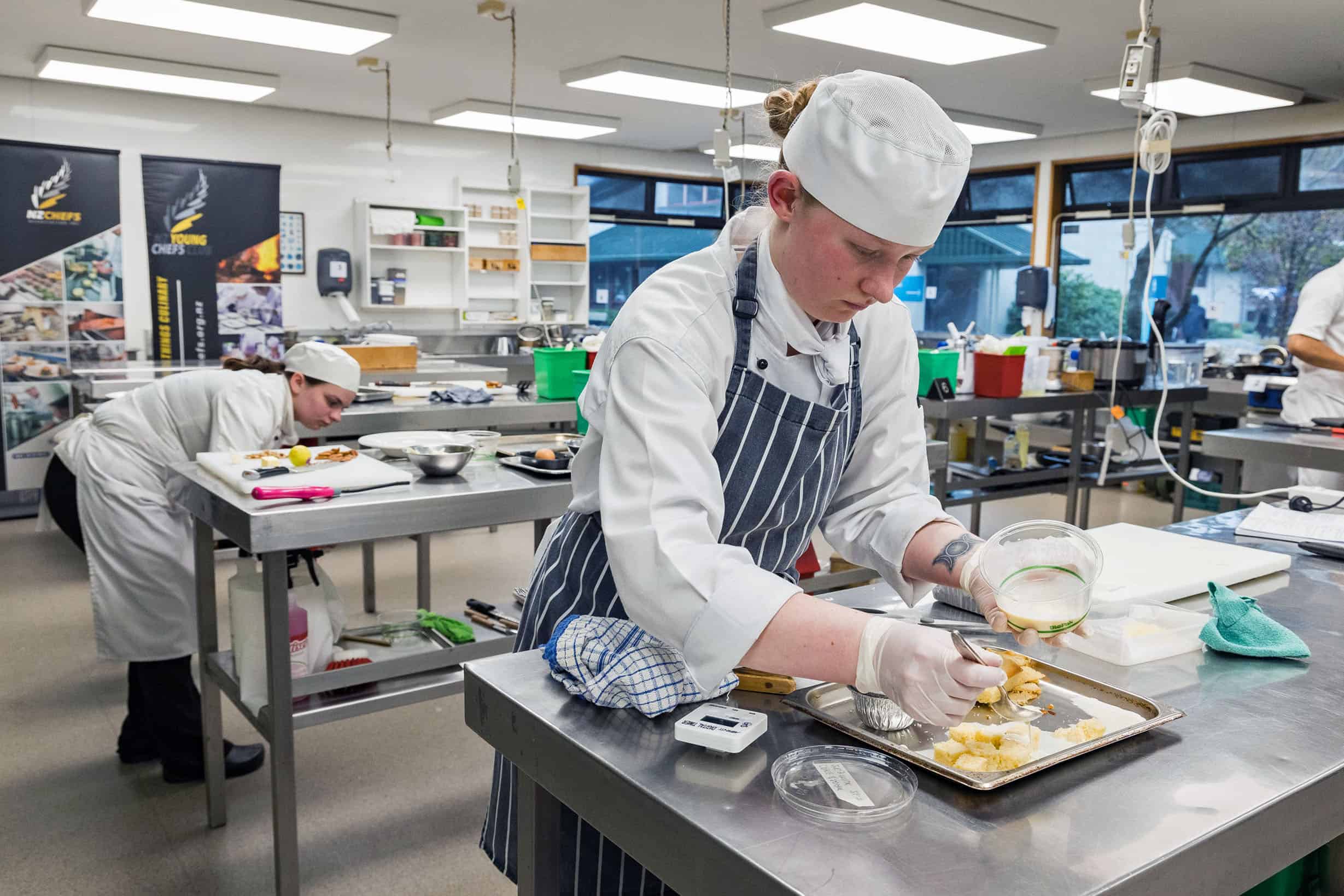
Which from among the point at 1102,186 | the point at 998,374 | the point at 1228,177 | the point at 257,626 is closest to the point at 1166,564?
the point at 257,626

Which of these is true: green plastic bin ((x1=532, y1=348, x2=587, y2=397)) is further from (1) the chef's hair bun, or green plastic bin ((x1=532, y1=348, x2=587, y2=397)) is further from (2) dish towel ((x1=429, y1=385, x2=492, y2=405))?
(1) the chef's hair bun

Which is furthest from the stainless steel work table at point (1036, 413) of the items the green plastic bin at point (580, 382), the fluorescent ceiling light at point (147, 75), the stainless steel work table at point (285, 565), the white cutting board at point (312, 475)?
the fluorescent ceiling light at point (147, 75)

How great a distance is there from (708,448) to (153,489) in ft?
8.19

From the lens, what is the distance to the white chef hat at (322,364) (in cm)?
332

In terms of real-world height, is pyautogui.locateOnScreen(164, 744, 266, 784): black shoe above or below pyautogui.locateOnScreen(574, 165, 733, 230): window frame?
below

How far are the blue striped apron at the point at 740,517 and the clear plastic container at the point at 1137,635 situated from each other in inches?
16.4

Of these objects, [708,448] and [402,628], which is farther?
[402,628]

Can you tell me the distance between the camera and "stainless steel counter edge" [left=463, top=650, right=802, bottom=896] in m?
0.93

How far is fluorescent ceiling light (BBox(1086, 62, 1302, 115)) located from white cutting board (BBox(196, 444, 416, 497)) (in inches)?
187

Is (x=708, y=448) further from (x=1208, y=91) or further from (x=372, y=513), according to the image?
(x=1208, y=91)

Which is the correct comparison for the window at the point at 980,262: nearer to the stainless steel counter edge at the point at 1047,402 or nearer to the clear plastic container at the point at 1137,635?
the stainless steel counter edge at the point at 1047,402

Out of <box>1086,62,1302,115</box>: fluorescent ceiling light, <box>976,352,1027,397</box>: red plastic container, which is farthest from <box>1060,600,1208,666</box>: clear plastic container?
<box>1086,62,1302,115</box>: fluorescent ceiling light

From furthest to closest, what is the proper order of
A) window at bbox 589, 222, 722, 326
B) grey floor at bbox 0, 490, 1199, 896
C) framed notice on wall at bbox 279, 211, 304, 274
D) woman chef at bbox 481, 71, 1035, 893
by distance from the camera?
window at bbox 589, 222, 722, 326
framed notice on wall at bbox 279, 211, 304, 274
grey floor at bbox 0, 490, 1199, 896
woman chef at bbox 481, 71, 1035, 893

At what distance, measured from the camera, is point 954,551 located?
56.8 inches
